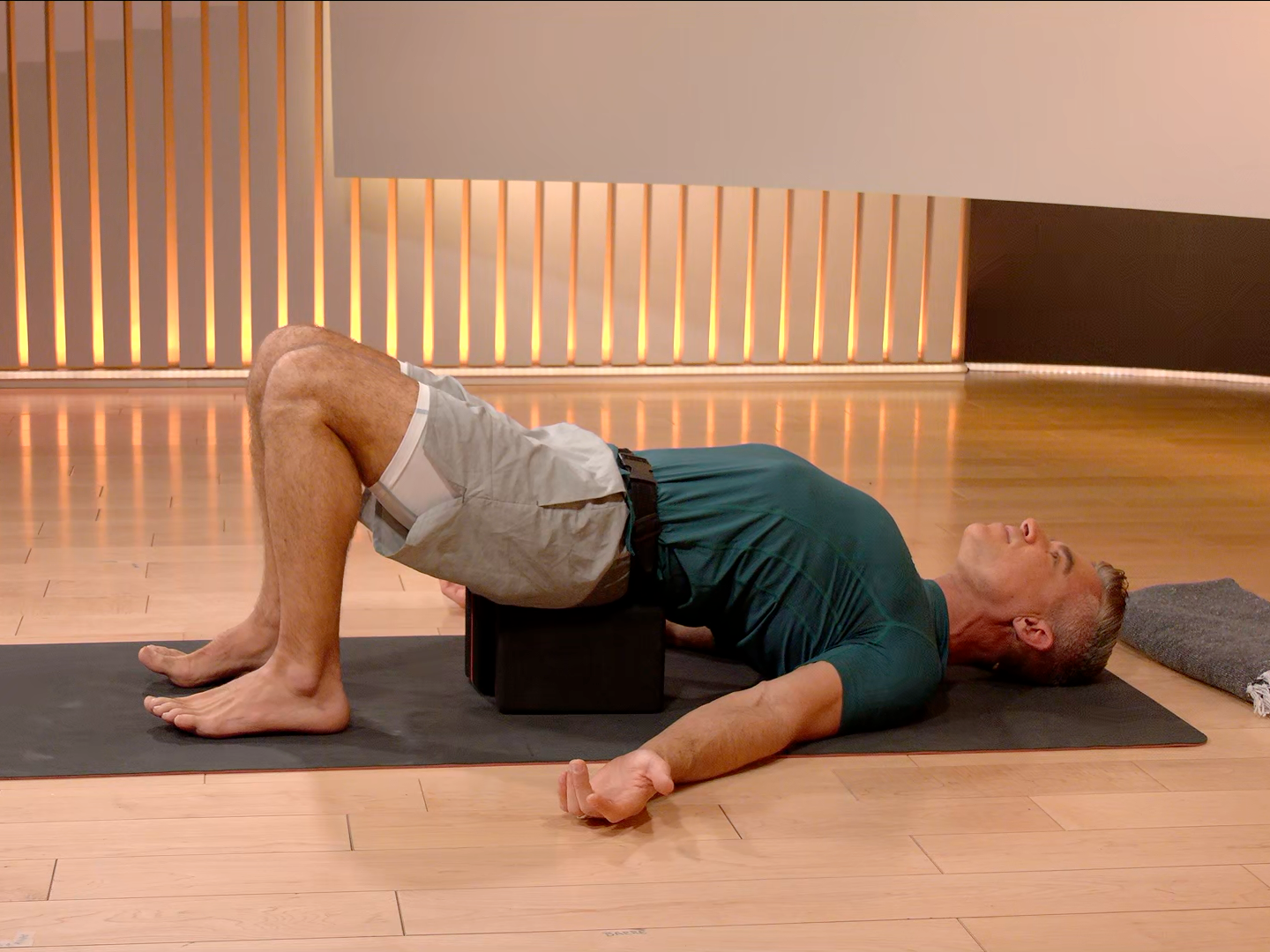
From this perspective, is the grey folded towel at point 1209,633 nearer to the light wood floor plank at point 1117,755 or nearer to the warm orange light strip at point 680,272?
Result: the light wood floor plank at point 1117,755

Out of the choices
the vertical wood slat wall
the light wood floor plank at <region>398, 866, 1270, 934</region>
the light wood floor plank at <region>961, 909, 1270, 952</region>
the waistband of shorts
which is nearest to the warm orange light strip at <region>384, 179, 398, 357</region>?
the vertical wood slat wall

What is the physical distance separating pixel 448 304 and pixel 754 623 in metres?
3.49

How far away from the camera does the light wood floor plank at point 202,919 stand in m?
1.38

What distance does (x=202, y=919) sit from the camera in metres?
1.41

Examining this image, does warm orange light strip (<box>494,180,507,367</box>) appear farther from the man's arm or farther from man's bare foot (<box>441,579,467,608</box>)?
the man's arm

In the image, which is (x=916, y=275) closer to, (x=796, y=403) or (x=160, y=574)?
(x=796, y=403)

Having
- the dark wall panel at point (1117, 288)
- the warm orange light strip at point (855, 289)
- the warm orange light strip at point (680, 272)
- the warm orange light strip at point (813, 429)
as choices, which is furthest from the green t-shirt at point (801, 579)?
the dark wall panel at point (1117, 288)

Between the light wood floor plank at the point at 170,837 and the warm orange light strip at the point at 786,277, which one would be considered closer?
the light wood floor plank at the point at 170,837

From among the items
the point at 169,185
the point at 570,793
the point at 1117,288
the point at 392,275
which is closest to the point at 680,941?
the point at 570,793

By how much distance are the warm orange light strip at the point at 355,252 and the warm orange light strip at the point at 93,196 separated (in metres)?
0.81

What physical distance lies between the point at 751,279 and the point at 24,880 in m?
4.33

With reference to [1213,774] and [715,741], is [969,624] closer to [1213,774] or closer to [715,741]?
[1213,774]

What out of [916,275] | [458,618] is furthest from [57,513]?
[916,275]

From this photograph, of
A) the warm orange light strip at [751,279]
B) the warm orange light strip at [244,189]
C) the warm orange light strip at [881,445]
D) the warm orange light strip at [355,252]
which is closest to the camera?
the warm orange light strip at [881,445]
